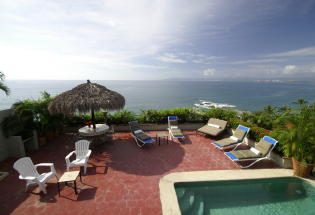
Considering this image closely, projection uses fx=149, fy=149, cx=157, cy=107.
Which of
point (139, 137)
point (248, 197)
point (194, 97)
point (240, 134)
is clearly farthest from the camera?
point (194, 97)

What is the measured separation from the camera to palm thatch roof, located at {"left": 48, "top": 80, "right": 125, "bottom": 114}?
21.8ft

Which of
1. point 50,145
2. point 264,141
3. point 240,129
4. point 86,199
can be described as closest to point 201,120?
point 240,129

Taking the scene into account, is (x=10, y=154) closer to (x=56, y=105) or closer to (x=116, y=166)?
(x=56, y=105)

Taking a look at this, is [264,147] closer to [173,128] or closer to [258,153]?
[258,153]

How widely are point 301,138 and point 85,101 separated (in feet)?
26.9

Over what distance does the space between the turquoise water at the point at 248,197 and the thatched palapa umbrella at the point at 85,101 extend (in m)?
4.64

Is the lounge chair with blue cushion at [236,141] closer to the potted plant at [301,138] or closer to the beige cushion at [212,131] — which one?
the beige cushion at [212,131]

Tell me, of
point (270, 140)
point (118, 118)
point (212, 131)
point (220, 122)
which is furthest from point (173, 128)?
point (270, 140)

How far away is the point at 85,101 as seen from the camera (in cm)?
671

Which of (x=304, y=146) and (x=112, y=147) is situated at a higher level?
(x=304, y=146)

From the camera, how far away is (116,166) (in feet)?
18.5

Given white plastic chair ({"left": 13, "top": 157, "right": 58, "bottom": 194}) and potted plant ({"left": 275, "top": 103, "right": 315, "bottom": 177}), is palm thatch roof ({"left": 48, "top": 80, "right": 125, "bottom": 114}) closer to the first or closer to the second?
white plastic chair ({"left": 13, "top": 157, "right": 58, "bottom": 194})

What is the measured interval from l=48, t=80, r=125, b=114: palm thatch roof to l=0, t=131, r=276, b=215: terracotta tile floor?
191 centimetres

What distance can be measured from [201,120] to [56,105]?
27.1 feet
